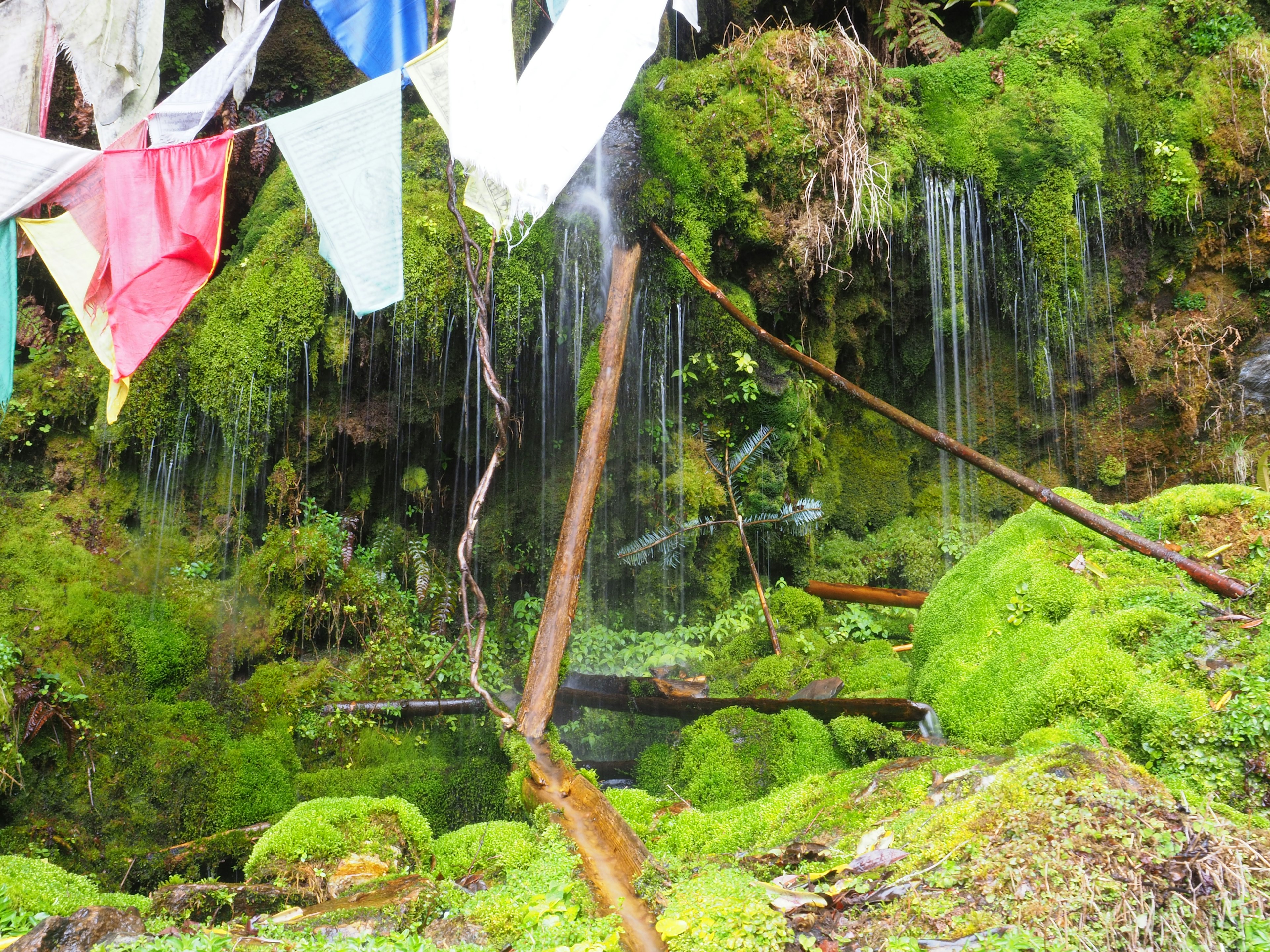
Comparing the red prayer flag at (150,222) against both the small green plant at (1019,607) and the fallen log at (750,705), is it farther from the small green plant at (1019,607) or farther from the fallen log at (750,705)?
the small green plant at (1019,607)

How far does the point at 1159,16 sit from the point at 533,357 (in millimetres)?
8605

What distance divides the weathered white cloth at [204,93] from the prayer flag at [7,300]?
114 centimetres

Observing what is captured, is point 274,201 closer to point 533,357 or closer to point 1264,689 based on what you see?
point 533,357

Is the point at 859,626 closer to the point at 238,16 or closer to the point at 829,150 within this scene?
the point at 829,150

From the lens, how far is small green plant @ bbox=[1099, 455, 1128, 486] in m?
10.3

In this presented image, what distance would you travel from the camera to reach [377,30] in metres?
6.00

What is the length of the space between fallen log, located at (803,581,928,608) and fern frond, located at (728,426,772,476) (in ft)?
4.41

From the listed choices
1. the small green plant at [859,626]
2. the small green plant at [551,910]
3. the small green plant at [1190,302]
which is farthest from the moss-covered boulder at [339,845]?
the small green plant at [1190,302]

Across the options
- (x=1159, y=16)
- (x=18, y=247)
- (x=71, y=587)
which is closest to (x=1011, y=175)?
(x=1159, y=16)

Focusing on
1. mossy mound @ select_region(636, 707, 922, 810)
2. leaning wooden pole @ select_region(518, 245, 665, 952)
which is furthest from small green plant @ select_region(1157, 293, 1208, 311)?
mossy mound @ select_region(636, 707, 922, 810)

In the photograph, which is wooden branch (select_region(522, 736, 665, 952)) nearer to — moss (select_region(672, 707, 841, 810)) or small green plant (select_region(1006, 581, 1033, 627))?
moss (select_region(672, 707, 841, 810))

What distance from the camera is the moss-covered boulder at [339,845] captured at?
4051 millimetres

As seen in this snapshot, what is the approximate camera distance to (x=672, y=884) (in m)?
3.20

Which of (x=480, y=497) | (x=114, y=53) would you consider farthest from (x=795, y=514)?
(x=114, y=53)
